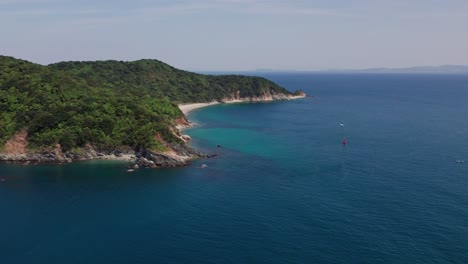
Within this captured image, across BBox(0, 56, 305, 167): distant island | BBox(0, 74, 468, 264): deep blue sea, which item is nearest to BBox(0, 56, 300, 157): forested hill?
BBox(0, 56, 305, 167): distant island

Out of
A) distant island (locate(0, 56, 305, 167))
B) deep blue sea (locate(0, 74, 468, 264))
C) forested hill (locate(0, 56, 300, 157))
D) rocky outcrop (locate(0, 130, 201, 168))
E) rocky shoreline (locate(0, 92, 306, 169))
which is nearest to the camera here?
deep blue sea (locate(0, 74, 468, 264))

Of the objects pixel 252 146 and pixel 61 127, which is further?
pixel 252 146

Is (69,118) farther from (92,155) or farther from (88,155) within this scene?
(92,155)

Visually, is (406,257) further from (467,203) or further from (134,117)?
(134,117)

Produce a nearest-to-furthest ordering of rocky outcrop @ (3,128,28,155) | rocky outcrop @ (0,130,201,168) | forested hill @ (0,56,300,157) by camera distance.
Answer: rocky outcrop @ (0,130,201,168), rocky outcrop @ (3,128,28,155), forested hill @ (0,56,300,157)

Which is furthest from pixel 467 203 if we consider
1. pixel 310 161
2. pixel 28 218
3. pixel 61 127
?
pixel 61 127

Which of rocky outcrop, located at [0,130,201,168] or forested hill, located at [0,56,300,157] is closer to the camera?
rocky outcrop, located at [0,130,201,168]

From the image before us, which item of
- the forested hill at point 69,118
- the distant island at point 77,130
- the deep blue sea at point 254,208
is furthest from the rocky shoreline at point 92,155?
the deep blue sea at point 254,208

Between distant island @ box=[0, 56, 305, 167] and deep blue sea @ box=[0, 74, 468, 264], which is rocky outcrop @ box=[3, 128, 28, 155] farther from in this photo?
deep blue sea @ box=[0, 74, 468, 264]

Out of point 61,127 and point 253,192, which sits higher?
point 61,127
